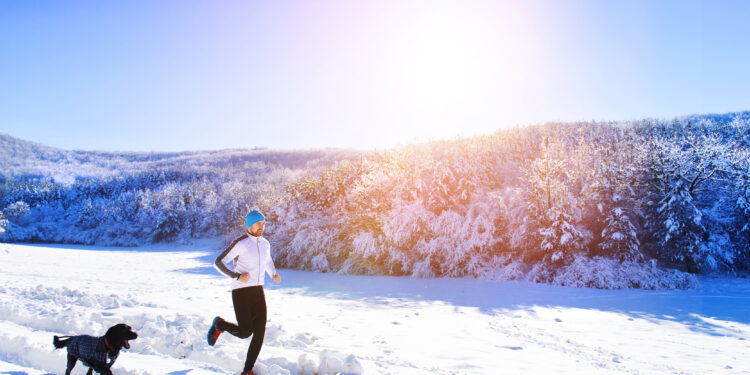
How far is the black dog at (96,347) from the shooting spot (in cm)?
340

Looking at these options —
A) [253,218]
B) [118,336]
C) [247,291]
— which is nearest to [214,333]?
[247,291]

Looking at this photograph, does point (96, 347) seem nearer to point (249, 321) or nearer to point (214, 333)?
point (214, 333)

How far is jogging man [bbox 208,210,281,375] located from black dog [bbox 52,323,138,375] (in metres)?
0.84

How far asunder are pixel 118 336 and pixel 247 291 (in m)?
1.25

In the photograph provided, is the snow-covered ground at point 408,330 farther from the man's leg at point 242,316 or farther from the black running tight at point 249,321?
the man's leg at point 242,316

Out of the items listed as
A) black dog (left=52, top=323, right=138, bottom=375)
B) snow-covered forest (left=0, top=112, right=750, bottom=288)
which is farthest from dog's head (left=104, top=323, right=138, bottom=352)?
snow-covered forest (left=0, top=112, right=750, bottom=288)

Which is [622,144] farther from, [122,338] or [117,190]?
[117,190]

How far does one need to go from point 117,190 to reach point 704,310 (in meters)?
78.3

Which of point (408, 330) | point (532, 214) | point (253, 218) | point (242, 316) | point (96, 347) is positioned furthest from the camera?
point (532, 214)

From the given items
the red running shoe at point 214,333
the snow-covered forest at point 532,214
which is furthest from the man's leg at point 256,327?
the snow-covered forest at point 532,214

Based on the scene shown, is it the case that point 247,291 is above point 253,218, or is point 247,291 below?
below

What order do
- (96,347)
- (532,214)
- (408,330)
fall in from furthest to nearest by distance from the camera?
1. (532,214)
2. (408,330)
3. (96,347)

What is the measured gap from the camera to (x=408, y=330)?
712cm

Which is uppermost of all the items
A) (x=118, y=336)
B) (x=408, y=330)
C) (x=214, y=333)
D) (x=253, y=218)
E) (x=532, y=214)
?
(x=253, y=218)
